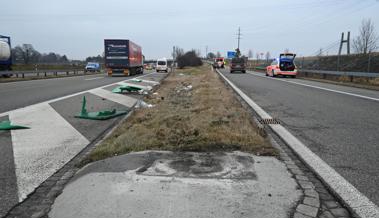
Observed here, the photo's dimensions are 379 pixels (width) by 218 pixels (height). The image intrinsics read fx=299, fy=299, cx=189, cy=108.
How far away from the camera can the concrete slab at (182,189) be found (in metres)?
2.90

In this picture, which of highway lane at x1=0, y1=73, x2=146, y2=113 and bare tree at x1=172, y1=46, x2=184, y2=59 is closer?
highway lane at x1=0, y1=73, x2=146, y2=113

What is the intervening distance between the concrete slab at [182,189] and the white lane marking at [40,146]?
607 millimetres

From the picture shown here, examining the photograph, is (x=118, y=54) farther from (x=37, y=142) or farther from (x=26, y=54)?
(x=26, y=54)

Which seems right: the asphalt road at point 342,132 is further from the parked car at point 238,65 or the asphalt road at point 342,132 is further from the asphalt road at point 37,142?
the parked car at point 238,65

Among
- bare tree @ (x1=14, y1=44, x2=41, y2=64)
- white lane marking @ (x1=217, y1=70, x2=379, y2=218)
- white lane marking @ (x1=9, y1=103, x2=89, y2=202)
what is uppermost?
bare tree @ (x1=14, y1=44, x2=41, y2=64)

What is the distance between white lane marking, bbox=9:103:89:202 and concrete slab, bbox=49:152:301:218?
0.61 meters

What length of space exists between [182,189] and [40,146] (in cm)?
331

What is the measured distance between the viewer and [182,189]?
3316 mm

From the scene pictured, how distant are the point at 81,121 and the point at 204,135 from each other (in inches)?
154

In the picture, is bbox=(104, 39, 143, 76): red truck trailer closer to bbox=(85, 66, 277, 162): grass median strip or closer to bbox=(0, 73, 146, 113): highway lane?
bbox=(0, 73, 146, 113): highway lane

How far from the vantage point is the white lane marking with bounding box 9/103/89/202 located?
3.96 meters

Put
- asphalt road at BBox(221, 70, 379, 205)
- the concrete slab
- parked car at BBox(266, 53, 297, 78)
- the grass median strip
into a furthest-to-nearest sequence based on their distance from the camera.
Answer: parked car at BBox(266, 53, 297, 78) < the grass median strip < asphalt road at BBox(221, 70, 379, 205) < the concrete slab

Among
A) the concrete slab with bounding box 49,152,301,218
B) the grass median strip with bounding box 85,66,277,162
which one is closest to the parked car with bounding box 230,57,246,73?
the grass median strip with bounding box 85,66,277,162

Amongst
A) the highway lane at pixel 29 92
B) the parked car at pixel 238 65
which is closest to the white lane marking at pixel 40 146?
the highway lane at pixel 29 92
